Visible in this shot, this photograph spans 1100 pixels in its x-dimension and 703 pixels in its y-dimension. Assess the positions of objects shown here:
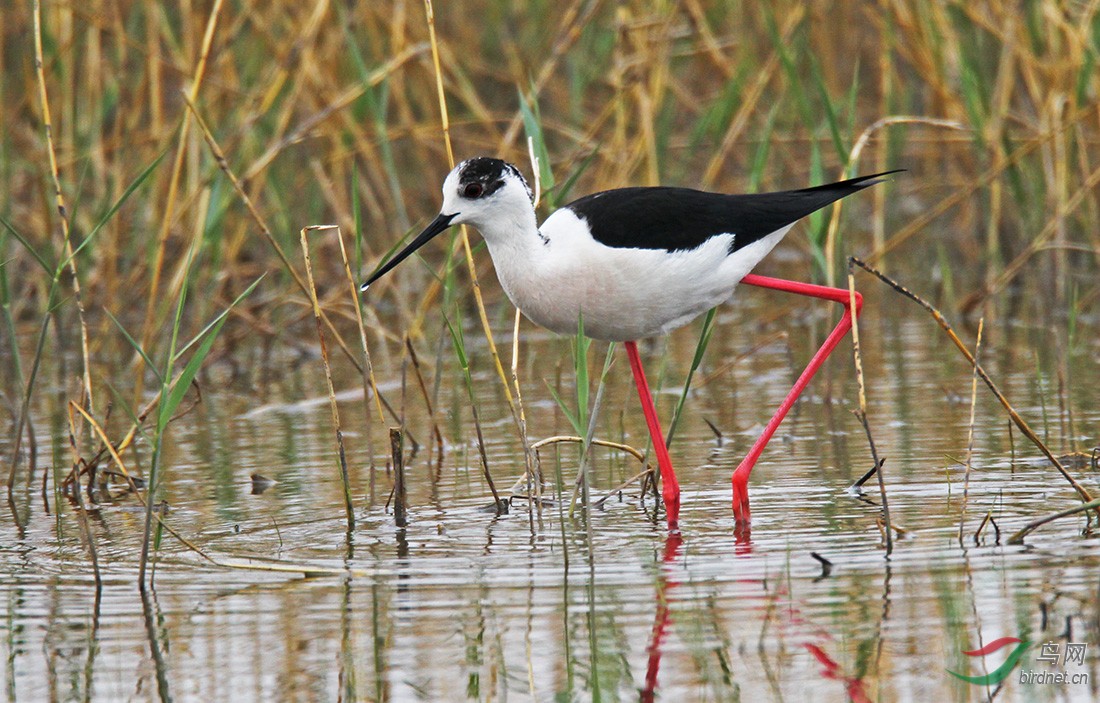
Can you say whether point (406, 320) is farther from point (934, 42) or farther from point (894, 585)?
point (894, 585)

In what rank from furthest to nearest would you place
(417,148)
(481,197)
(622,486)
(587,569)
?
1. (417,148)
2. (622,486)
3. (481,197)
4. (587,569)

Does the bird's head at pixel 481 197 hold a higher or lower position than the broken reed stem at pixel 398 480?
higher

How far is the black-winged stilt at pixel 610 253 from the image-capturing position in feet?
14.8

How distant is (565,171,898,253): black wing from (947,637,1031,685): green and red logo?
1736 millimetres

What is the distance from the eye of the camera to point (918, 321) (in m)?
7.46

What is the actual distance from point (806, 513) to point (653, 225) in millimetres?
905

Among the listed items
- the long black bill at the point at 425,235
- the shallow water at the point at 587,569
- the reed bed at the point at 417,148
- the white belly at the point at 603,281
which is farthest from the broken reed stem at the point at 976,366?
the reed bed at the point at 417,148

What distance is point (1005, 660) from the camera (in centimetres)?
306

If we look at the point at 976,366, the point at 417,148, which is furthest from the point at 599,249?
the point at 417,148

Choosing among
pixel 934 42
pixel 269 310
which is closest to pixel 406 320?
pixel 269 310

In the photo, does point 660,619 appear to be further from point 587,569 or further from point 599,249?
point 599,249

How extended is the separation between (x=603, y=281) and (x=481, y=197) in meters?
0.42

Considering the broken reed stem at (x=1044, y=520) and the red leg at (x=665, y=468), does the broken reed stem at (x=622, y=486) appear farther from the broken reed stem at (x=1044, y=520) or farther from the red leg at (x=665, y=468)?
the broken reed stem at (x=1044, y=520)

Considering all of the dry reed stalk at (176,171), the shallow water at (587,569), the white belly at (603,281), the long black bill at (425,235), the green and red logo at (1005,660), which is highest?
the dry reed stalk at (176,171)
